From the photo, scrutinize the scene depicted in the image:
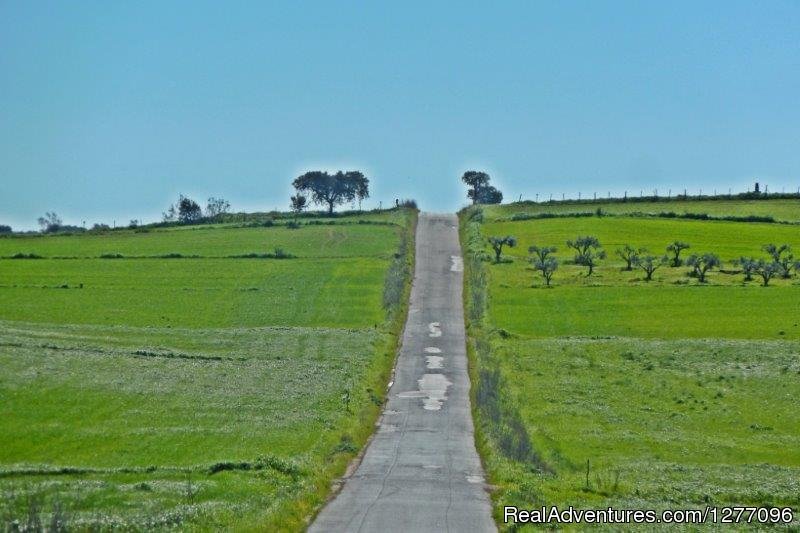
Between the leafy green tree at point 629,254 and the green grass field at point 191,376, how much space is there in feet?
62.8

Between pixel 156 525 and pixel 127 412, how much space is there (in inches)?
728

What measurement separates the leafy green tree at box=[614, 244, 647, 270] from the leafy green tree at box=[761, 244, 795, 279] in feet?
34.8

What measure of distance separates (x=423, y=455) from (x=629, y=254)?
194 ft

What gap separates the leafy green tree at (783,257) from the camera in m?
81.6

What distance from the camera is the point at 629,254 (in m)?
88.5

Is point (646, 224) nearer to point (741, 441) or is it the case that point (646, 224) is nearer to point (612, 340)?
point (612, 340)

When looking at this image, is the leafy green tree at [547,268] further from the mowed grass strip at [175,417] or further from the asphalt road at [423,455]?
the mowed grass strip at [175,417]

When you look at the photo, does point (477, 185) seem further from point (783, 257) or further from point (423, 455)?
point (423, 455)

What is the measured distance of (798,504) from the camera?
26.5 metres

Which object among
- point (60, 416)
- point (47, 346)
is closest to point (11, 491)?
point (60, 416)

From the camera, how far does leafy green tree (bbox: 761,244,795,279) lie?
8162 centimetres

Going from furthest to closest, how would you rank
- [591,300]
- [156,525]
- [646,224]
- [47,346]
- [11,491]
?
1. [646,224]
2. [591,300]
3. [47,346]
4. [11,491]
5. [156,525]

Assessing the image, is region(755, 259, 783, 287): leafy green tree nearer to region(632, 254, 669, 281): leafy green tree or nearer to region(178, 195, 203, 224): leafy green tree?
region(632, 254, 669, 281): leafy green tree

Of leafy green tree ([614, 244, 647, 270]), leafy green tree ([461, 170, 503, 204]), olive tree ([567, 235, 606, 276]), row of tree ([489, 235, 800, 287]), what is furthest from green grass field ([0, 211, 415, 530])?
leafy green tree ([461, 170, 503, 204])
